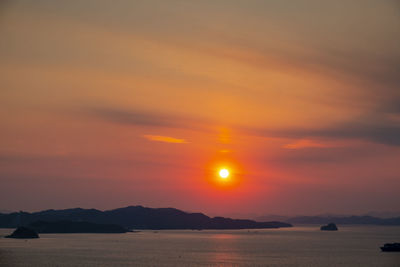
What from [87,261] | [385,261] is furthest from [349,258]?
[87,261]

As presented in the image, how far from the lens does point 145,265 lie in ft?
523

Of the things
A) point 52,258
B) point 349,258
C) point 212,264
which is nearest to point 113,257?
point 52,258

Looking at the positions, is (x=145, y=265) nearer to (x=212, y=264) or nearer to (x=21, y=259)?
(x=212, y=264)

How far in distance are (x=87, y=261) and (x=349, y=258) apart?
3461 inches

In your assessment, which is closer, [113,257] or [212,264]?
[212,264]

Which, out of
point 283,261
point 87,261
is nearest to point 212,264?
point 283,261

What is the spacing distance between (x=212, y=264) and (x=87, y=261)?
126 ft

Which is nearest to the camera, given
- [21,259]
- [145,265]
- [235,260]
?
[145,265]

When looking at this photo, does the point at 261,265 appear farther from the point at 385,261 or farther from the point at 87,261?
the point at 87,261

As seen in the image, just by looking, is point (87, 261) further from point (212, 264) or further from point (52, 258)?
point (212, 264)

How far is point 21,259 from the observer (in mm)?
171000

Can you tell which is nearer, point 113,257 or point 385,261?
point 385,261

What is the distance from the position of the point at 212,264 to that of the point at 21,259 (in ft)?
196

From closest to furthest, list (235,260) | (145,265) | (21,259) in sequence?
1. (145,265)
2. (21,259)
3. (235,260)
